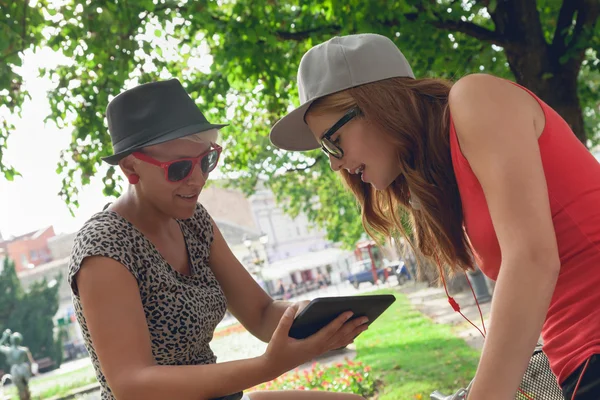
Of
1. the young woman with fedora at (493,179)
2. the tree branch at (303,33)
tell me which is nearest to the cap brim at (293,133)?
the young woman with fedora at (493,179)

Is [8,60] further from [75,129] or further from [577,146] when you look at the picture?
[577,146]

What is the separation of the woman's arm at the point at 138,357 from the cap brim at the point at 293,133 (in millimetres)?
604

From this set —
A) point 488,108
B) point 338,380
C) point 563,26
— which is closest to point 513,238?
point 488,108

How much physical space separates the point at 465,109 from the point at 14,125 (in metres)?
7.01

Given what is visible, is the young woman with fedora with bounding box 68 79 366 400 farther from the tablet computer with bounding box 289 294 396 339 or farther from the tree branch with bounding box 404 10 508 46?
the tree branch with bounding box 404 10 508 46

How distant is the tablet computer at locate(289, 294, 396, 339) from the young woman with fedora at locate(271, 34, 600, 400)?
0.25m

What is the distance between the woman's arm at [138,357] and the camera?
2.16m

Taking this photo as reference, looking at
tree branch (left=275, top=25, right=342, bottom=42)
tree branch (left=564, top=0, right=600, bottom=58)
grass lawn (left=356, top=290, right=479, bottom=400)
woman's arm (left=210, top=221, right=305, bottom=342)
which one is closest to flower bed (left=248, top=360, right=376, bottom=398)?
grass lawn (left=356, top=290, right=479, bottom=400)

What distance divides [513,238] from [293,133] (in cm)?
100

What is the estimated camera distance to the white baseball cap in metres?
2.06

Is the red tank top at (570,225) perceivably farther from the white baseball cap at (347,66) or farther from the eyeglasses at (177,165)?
the eyeglasses at (177,165)

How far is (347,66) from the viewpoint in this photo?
206 cm

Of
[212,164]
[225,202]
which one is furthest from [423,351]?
[225,202]

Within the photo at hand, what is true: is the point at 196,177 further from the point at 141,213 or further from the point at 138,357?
the point at 138,357
